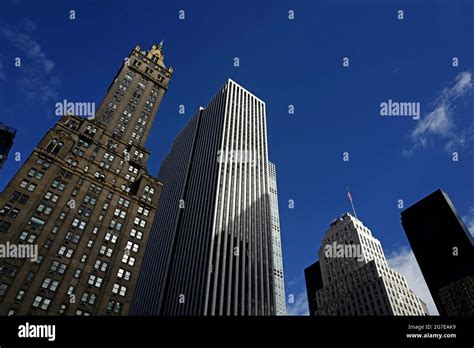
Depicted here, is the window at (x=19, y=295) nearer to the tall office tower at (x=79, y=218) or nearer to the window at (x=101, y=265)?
the tall office tower at (x=79, y=218)

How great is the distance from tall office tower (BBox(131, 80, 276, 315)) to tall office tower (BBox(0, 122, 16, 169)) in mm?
55407

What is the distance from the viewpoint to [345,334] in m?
6.61

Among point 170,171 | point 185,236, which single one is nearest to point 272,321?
point 185,236

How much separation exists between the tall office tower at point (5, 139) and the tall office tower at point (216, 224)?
182ft

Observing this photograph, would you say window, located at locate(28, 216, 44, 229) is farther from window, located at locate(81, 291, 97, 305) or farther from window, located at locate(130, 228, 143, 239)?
window, located at locate(130, 228, 143, 239)

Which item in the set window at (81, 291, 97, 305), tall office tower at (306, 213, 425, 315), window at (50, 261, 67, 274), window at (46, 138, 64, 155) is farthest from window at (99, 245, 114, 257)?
tall office tower at (306, 213, 425, 315)

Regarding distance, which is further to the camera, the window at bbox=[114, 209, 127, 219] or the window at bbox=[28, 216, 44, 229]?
the window at bbox=[114, 209, 127, 219]

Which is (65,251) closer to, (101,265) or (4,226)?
(101,265)

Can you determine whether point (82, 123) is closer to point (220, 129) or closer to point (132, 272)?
point (132, 272)

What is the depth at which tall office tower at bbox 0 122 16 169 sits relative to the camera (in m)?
72.4

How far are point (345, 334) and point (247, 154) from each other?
132 m

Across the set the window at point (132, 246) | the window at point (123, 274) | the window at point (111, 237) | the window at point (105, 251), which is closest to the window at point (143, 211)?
the window at point (132, 246)

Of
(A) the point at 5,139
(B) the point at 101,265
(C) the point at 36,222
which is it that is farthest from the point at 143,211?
(A) the point at 5,139

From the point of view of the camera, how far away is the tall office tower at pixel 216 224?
97.4m
